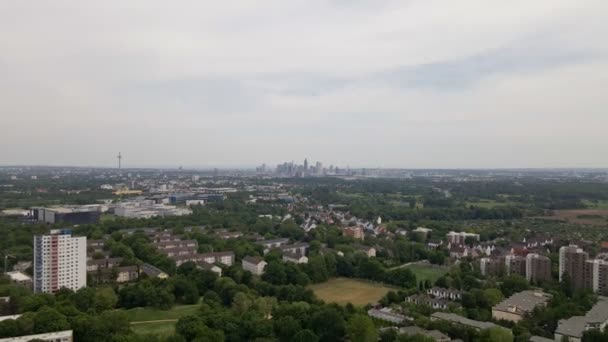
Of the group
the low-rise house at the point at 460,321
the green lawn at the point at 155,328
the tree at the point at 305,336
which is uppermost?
the tree at the point at 305,336

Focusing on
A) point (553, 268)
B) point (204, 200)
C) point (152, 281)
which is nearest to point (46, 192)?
point (204, 200)

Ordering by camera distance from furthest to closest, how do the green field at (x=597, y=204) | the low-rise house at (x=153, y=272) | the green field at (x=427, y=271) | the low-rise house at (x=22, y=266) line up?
1. the green field at (x=597, y=204)
2. the green field at (x=427, y=271)
3. the low-rise house at (x=22, y=266)
4. the low-rise house at (x=153, y=272)

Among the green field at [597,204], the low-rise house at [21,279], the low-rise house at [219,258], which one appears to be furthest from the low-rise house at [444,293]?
the green field at [597,204]

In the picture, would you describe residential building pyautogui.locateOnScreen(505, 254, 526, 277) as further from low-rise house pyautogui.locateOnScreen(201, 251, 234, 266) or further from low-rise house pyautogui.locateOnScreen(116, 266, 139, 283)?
low-rise house pyautogui.locateOnScreen(116, 266, 139, 283)

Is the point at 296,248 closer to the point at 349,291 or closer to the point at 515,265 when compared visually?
the point at 349,291

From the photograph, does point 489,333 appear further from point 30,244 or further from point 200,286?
point 30,244

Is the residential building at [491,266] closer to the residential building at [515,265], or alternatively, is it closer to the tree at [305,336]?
the residential building at [515,265]
